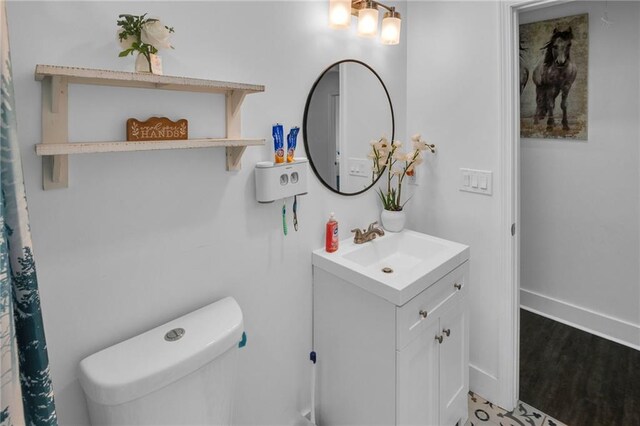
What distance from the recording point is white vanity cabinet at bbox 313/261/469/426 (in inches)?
52.7

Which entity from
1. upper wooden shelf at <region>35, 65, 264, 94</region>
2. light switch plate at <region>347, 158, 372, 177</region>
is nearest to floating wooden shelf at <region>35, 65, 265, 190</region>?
upper wooden shelf at <region>35, 65, 264, 94</region>

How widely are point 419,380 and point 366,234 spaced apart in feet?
2.19

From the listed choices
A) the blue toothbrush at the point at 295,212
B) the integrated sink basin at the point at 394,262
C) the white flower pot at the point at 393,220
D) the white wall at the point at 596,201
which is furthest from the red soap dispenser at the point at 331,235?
the white wall at the point at 596,201

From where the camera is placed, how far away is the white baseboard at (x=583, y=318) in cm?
234

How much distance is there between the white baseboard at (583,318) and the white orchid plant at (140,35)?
9.62 ft

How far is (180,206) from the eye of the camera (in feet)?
3.94

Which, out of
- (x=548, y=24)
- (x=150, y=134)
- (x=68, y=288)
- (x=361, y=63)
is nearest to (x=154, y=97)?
(x=150, y=134)

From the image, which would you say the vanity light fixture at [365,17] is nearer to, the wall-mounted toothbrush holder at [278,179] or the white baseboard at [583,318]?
the wall-mounted toothbrush holder at [278,179]

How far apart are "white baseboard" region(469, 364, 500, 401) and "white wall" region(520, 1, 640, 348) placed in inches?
45.2

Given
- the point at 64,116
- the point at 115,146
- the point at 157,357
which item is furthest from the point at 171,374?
the point at 64,116

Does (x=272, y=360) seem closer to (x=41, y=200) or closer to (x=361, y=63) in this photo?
(x=41, y=200)

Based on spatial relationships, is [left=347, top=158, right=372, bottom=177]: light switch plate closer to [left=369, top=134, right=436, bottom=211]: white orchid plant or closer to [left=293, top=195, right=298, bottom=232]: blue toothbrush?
[left=369, top=134, right=436, bottom=211]: white orchid plant

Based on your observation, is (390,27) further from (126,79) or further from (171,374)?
(171,374)

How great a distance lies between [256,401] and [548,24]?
287 centimetres
